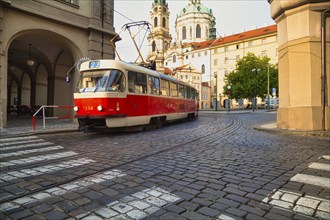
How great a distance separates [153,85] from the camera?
12.8m

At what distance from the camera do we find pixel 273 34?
230ft

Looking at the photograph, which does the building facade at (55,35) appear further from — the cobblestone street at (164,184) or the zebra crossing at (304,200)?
the zebra crossing at (304,200)

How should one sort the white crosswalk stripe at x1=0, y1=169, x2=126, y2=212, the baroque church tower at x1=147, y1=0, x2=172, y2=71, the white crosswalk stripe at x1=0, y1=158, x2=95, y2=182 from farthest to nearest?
the baroque church tower at x1=147, y1=0, x2=172, y2=71 → the white crosswalk stripe at x1=0, y1=158, x2=95, y2=182 → the white crosswalk stripe at x1=0, y1=169, x2=126, y2=212

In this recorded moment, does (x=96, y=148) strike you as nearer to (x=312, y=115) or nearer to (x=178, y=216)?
(x=178, y=216)

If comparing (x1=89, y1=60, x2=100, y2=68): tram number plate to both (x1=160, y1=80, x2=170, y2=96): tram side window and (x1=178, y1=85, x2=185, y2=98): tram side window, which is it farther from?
(x1=178, y1=85, x2=185, y2=98): tram side window

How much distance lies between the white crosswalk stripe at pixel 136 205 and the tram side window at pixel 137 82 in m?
7.56

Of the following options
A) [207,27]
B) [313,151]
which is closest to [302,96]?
[313,151]

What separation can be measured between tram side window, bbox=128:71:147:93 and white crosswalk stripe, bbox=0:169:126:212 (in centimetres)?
649

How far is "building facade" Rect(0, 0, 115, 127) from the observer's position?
12305 mm

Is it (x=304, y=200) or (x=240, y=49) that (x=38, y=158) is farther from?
(x=240, y=49)

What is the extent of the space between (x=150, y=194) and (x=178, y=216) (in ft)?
2.49

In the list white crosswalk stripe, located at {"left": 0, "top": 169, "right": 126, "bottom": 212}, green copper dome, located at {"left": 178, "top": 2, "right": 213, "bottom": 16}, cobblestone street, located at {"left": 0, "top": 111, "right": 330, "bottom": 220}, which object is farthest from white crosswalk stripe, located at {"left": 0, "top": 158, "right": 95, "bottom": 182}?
green copper dome, located at {"left": 178, "top": 2, "right": 213, "bottom": 16}

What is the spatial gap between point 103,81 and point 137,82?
1887 millimetres

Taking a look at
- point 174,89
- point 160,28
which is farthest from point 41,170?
point 160,28
